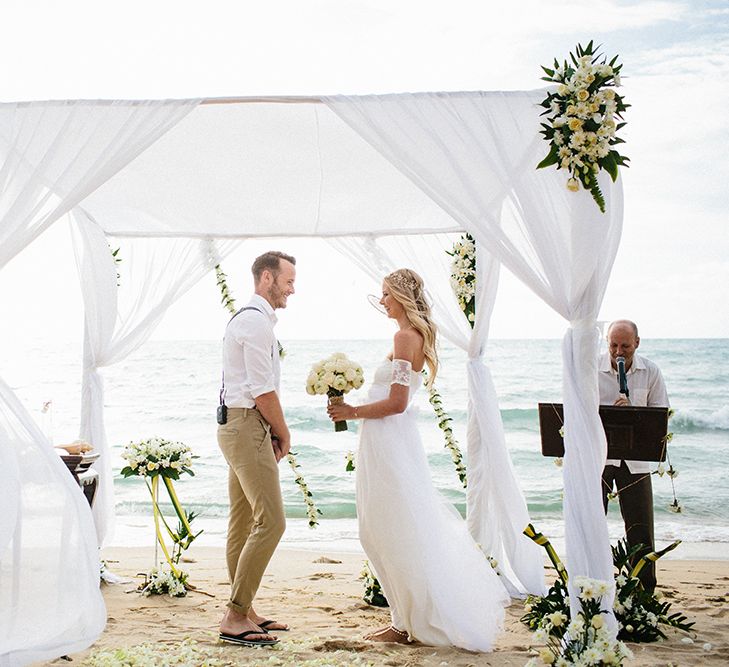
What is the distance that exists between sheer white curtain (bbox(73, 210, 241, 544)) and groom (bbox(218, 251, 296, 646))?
2.07 metres

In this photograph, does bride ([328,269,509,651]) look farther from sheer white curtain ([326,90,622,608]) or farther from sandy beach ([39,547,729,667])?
sheer white curtain ([326,90,622,608])

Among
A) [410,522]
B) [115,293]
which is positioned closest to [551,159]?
[410,522]

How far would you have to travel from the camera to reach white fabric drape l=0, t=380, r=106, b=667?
395cm

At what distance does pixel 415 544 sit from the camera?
4340 millimetres

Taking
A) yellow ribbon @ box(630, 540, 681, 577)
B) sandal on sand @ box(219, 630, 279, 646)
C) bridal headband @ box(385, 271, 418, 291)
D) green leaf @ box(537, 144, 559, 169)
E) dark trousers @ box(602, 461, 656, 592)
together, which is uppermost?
green leaf @ box(537, 144, 559, 169)

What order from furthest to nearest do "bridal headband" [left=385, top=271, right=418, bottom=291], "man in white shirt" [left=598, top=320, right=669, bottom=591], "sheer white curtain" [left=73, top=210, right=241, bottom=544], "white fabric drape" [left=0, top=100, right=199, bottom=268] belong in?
"sheer white curtain" [left=73, top=210, right=241, bottom=544], "man in white shirt" [left=598, top=320, right=669, bottom=591], "bridal headband" [left=385, top=271, right=418, bottom=291], "white fabric drape" [left=0, top=100, right=199, bottom=268]

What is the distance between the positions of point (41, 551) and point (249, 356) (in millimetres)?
1301

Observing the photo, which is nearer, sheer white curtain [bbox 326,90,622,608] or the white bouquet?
sheer white curtain [bbox 326,90,622,608]

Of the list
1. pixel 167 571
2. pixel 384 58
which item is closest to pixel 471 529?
pixel 167 571

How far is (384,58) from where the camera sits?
1537cm

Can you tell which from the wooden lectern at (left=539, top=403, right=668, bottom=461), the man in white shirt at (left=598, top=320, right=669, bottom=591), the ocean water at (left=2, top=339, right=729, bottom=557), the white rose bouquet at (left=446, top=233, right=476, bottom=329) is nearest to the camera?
the wooden lectern at (left=539, top=403, right=668, bottom=461)

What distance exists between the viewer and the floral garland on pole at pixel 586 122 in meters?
3.88

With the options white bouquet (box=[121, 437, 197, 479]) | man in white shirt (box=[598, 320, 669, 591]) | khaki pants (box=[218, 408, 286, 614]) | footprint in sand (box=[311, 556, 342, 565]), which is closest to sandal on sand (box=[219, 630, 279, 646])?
khaki pants (box=[218, 408, 286, 614])

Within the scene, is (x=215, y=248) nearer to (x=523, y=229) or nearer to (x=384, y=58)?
(x=523, y=229)
